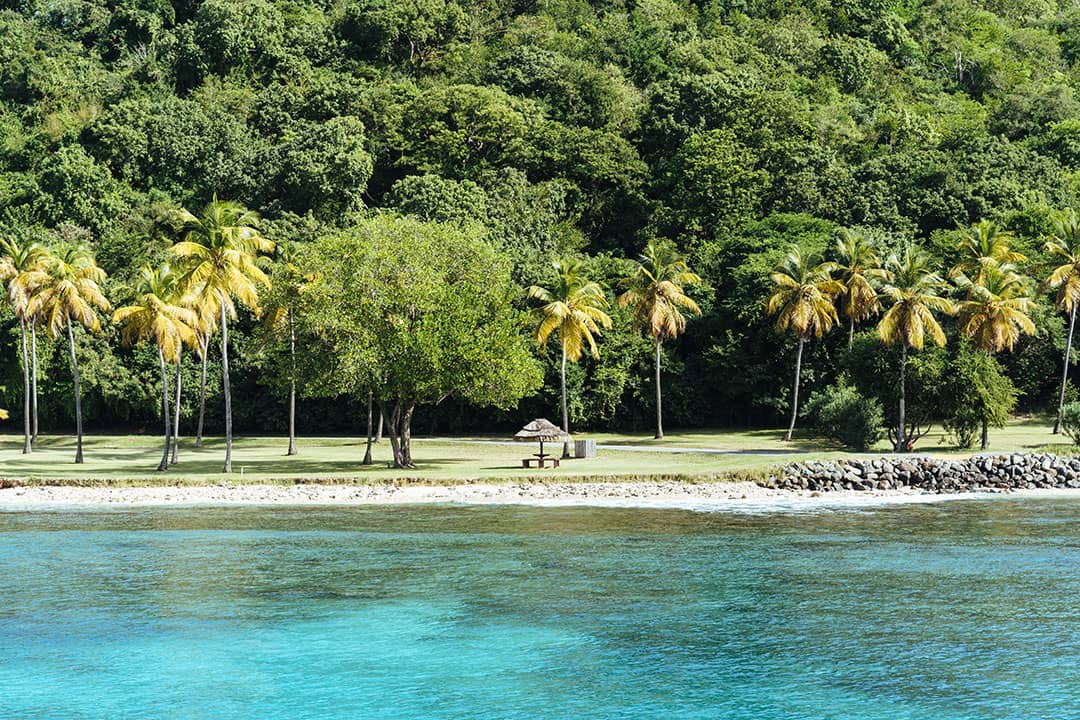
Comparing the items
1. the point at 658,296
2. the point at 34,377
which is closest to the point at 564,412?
the point at 658,296

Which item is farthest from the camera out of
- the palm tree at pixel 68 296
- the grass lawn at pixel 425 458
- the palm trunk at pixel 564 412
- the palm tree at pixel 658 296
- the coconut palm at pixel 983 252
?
the palm tree at pixel 658 296

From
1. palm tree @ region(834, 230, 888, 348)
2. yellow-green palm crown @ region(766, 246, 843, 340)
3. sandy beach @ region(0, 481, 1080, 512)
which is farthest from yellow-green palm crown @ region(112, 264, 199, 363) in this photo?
palm tree @ region(834, 230, 888, 348)

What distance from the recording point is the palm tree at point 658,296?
69750 millimetres

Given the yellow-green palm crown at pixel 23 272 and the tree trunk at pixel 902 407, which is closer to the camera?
the tree trunk at pixel 902 407

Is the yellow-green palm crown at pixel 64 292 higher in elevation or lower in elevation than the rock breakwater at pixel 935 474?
higher

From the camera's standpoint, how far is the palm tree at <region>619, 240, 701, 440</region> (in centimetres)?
6975

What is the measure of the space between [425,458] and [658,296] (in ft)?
61.0

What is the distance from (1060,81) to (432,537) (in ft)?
331

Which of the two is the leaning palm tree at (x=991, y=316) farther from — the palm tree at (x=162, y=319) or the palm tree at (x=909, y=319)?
the palm tree at (x=162, y=319)

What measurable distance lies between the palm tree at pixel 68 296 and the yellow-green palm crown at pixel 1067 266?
5146cm

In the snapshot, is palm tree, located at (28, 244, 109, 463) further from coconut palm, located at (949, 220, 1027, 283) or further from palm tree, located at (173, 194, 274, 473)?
coconut palm, located at (949, 220, 1027, 283)

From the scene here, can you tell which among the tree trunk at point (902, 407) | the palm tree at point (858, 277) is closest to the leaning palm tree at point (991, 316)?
the tree trunk at point (902, 407)

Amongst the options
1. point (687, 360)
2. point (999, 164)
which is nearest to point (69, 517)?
point (687, 360)

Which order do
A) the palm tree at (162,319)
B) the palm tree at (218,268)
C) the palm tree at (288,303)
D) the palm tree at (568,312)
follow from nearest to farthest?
the palm tree at (162,319)
the palm tree at (218,268)
the palm tree at (288,303)
the palm tree at (568,312)
